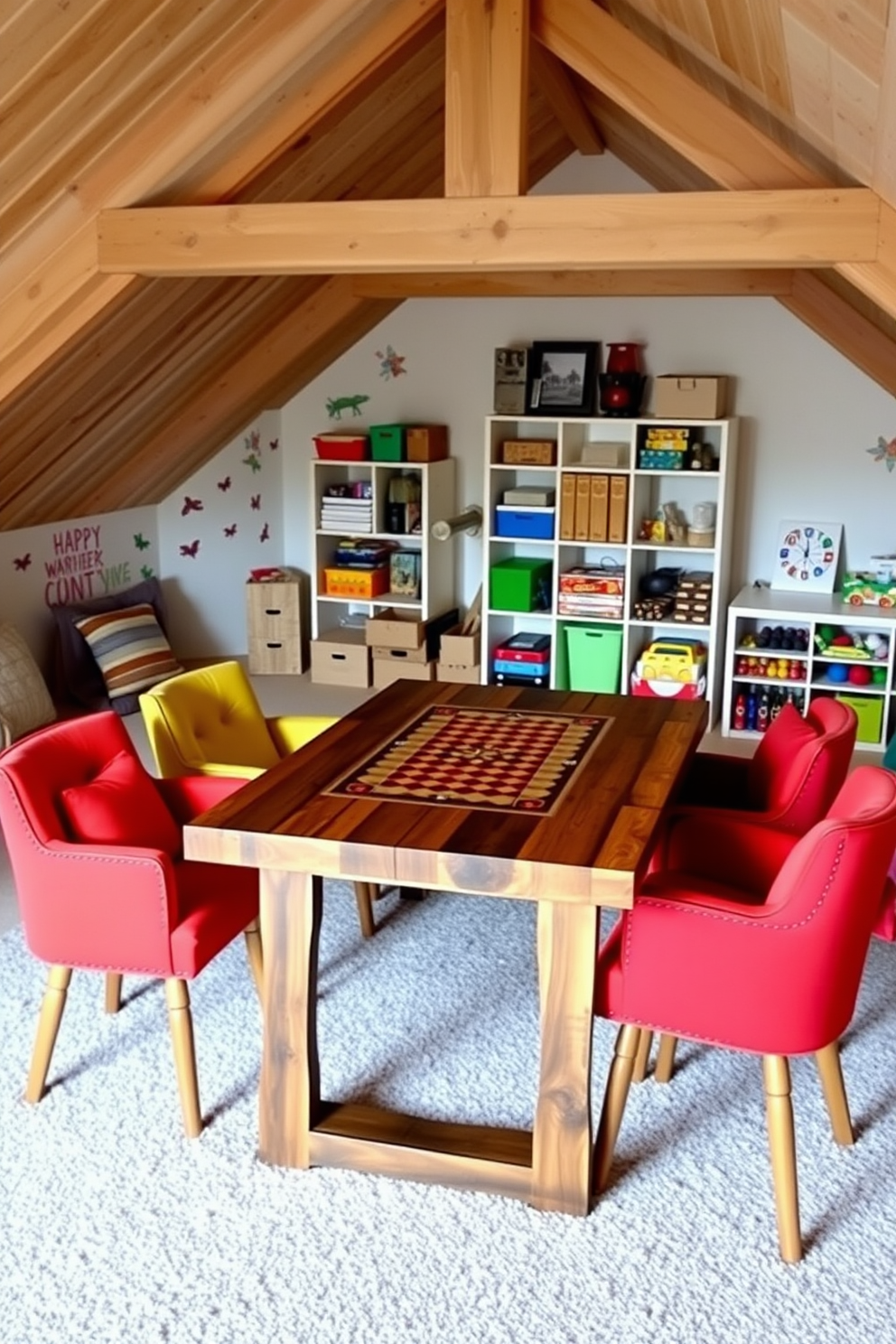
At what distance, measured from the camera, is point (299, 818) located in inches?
96.9

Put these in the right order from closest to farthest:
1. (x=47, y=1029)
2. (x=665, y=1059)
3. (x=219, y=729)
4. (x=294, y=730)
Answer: (x=47, y=1029) < (x=665, y=1059) < (x=219, y=729) < (x=294, y=730)

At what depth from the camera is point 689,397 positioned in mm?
5520

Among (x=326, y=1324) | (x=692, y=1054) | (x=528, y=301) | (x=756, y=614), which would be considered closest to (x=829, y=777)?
(x=692, y=1054)

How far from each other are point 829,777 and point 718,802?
19.1 inches

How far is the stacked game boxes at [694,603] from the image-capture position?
563 centimetres

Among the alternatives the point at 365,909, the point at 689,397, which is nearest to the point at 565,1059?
the point at 365,909

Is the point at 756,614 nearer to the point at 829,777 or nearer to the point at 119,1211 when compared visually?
the point at 829,777

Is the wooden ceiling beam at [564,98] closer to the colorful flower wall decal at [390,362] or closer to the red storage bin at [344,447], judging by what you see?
the colorful flower wall decal at [390,362]

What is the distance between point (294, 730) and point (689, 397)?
2.87 m

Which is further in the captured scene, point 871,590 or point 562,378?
point 562,378

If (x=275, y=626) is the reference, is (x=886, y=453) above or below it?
above

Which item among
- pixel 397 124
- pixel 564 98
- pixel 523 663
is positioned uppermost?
pixel 564 98

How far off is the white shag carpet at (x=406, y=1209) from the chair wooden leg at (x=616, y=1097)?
83mm

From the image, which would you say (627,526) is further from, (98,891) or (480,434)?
(98,891)
